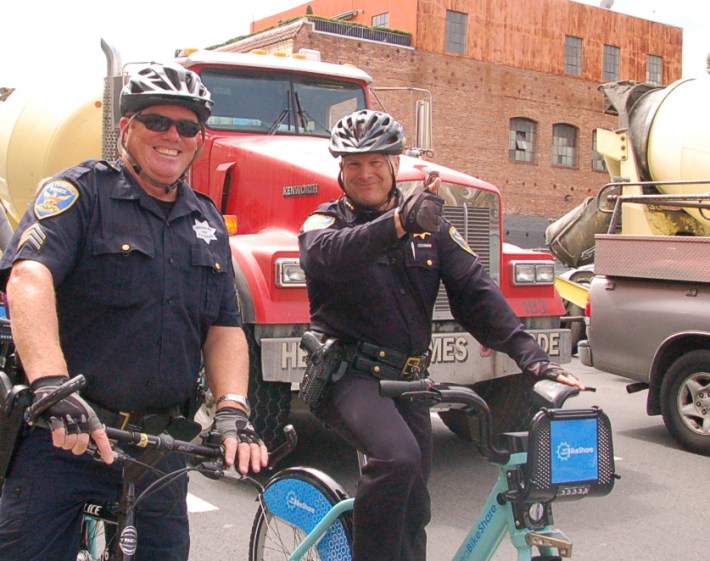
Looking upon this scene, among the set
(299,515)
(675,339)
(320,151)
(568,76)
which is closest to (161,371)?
(299,515)

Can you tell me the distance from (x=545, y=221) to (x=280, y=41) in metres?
12.5

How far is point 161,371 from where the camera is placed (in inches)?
106

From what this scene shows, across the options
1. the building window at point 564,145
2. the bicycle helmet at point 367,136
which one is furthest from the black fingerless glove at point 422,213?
the building window at point 564,145

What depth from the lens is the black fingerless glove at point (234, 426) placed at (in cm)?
259

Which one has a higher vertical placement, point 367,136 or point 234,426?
point 367,136

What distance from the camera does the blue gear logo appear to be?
2.76m

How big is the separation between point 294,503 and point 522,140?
36.2 meters

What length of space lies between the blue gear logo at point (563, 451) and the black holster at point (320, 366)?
3.53ft

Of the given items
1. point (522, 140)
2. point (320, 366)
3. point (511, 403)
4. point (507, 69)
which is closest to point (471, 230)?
point (511, 403)

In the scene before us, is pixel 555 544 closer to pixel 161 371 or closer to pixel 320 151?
Result: pixel 161 371

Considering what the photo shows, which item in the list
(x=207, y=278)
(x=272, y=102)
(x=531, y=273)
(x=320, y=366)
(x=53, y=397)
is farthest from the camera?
(x=272, y=102)

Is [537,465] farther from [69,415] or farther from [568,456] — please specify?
[69,415]

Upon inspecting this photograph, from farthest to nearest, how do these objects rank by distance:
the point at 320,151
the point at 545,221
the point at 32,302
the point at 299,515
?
the point at 545,221
the point at 320,151
the point at 299,515
the point at 32,302

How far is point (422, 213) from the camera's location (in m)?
3.07
